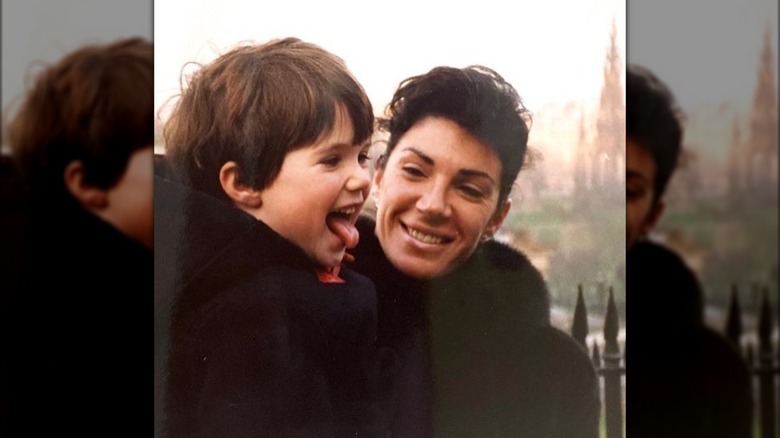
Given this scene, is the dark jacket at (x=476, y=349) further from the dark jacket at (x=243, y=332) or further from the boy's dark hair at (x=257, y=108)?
the boy's dark hair at (x=257, y=108)

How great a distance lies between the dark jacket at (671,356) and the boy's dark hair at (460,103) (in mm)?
835

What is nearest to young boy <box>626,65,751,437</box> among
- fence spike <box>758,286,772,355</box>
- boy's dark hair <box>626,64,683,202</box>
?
boy's dark hair <box>626,64,683,202</box>

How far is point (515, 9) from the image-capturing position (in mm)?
4363

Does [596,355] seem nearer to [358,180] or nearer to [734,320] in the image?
[734,320]

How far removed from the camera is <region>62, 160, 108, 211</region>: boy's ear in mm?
4180

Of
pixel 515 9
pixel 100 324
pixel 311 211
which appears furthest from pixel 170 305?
pixel 515 9

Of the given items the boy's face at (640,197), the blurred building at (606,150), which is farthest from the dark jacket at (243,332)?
the boy's face at (640,197)

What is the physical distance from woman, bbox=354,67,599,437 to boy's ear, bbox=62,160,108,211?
1.10 metres

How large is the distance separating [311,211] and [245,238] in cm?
30

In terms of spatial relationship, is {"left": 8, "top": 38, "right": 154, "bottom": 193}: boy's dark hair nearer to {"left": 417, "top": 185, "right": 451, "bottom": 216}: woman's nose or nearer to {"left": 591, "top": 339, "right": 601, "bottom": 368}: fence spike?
{"left": 417, "top": 185, "right": 451, "bottom": 216}: woman's nose

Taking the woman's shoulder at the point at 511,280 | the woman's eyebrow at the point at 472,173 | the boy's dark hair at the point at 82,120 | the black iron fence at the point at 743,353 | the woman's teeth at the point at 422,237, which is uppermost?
the boy's dark hair at the point at 82,120

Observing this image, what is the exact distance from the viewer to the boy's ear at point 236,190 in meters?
4.32

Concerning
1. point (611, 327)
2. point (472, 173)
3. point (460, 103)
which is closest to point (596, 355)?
point (611, 327)

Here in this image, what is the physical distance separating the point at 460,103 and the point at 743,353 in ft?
5.53
